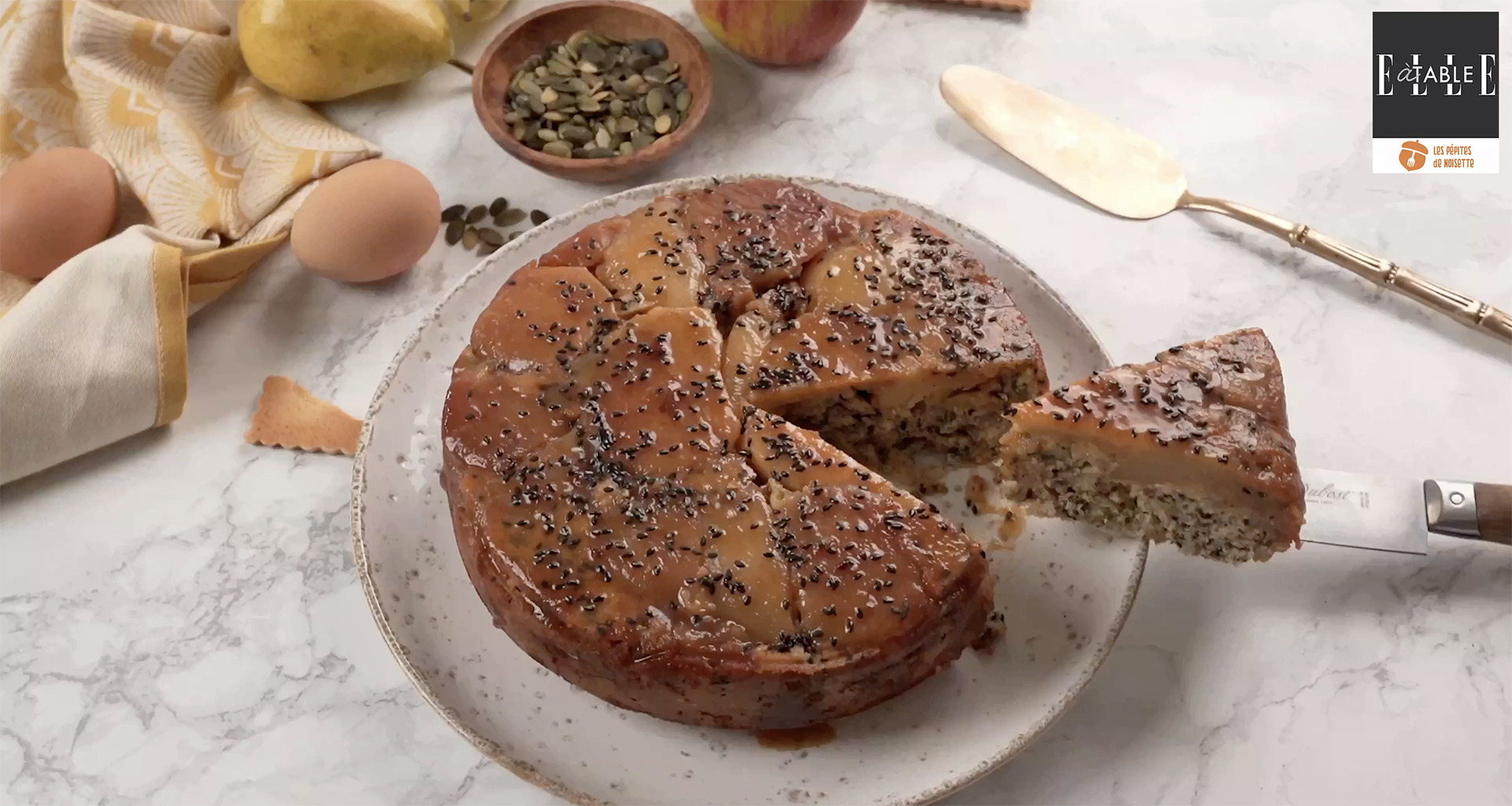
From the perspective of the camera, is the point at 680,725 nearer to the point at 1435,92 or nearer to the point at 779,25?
the point at 779,25

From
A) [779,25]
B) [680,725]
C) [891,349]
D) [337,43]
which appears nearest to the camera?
[680,725]

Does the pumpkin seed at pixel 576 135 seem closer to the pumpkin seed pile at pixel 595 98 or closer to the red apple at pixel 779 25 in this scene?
the pumpkin seed pile at pixel 595 98

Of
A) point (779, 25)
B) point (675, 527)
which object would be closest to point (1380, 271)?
point (779, 25)

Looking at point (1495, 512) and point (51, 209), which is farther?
point (51, 209)

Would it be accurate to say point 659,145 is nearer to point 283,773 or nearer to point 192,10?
point 192,10

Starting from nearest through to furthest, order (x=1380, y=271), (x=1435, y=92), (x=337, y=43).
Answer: (x=1380, y=271) < (x=337, y=43) < (x=1435, y=92)

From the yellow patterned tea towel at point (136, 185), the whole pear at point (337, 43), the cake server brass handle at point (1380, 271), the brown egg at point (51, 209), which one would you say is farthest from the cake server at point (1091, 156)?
the brown egg at point (51, 209)
